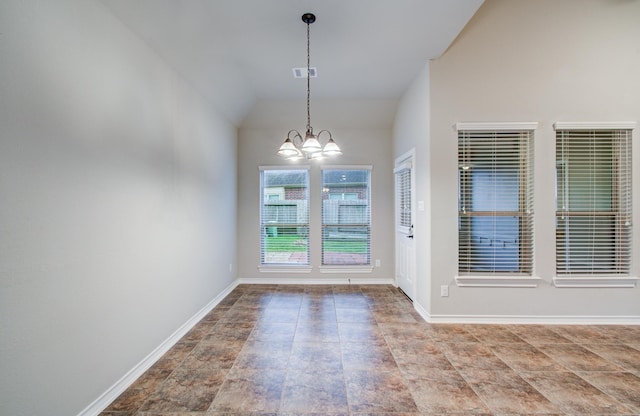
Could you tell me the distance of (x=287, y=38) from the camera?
10.1ft

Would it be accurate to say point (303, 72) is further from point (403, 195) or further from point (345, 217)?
point (345, 217)

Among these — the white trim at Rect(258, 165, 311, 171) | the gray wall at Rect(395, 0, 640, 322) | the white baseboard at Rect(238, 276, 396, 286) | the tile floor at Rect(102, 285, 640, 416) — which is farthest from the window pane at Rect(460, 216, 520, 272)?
the white trim at Rect(258, 165, 311, 171)

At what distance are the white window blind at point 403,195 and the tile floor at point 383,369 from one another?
1517 mm

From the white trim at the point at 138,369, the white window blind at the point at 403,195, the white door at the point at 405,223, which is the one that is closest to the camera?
the white trim at the point at 138,369

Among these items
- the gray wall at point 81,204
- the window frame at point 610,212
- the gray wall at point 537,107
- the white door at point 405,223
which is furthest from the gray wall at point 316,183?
the window frame at point 610,212

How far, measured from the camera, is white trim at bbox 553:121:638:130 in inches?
133

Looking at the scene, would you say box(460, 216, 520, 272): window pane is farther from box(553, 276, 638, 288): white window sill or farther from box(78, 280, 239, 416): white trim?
box(78, 280, 239, 416): white trim

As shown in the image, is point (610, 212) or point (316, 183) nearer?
point (610, 212)

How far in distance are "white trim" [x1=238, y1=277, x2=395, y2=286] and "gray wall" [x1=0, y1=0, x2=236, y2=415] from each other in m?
2.15

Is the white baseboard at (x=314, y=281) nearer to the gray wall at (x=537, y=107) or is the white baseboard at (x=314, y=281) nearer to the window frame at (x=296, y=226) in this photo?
the window frame at (x=296, y=226)

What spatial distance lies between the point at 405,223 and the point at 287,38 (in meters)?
3.04

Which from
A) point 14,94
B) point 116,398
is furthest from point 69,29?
point 116,398

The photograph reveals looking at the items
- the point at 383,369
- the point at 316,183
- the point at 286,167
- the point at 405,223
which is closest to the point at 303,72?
the point at 286,167

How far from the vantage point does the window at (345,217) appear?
5246mm
